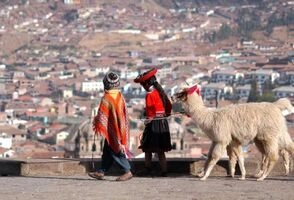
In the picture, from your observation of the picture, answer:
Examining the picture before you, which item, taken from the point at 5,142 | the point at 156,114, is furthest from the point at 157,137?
the point at 5,142

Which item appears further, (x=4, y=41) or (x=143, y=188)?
(x=4, y=41)

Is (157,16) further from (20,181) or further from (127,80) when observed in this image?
(20,181)

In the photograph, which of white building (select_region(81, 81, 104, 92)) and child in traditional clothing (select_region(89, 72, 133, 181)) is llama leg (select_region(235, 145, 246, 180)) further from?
white building (select_region(81, 81, 104, 92))

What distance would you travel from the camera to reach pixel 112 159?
7.36 m

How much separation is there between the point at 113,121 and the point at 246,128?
107cm

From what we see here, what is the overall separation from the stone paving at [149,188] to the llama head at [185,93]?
658 millimetres

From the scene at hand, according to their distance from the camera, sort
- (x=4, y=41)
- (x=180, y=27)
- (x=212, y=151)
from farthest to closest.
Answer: (x=180, y=27) → (x=4, y=41) → (x=212, y=151)

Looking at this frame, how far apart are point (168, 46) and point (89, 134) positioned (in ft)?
263

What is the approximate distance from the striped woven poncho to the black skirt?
0.42 meters

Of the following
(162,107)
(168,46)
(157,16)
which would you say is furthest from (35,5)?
(162,107)

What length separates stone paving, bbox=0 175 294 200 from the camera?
6.30m

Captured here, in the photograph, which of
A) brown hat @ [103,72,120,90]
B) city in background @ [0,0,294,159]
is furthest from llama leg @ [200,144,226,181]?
city in background @ [0,0,294,159]

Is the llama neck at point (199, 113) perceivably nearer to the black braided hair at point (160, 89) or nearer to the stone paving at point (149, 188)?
the black braided hair at point (160, 89)

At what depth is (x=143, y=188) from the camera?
6730 mm
